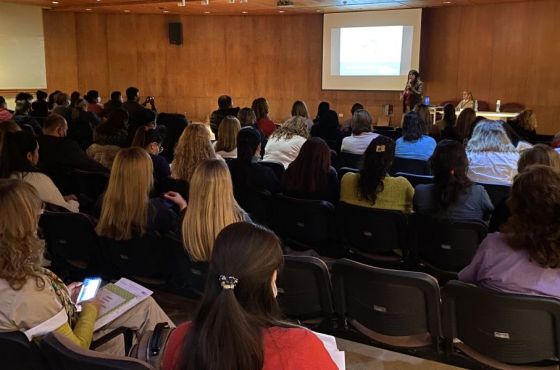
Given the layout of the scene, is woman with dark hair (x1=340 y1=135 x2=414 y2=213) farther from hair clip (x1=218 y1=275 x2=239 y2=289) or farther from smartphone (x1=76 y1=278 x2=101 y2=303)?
hair clip (x1=218 y1=275 x2=239 y2=289)

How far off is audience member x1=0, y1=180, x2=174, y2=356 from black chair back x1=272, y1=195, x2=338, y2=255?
198 centimetres

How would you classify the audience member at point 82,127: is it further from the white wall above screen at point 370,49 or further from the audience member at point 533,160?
the white wall above screen at point 370,49

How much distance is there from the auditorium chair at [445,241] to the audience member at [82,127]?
525 cm

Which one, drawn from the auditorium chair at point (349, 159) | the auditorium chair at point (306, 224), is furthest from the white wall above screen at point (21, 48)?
the auditorium chair at point (306, 224)

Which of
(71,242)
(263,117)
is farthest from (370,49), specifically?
(71,242)

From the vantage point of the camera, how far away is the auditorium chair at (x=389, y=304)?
235 cm

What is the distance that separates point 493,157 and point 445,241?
1625 millimetres

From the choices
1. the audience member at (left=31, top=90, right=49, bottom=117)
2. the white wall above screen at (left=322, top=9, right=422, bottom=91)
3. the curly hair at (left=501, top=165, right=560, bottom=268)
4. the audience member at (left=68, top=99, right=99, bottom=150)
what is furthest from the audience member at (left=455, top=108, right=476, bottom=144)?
the audience member at (left=31, top=90, right=49, bottom=117)

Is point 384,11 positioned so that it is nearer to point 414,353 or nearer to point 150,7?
point 150,7

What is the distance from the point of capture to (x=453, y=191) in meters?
3.50

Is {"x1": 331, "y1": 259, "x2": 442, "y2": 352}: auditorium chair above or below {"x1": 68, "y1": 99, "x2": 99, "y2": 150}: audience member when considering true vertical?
below

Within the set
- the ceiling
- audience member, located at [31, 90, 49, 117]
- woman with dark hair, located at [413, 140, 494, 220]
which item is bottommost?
woman with dark hair, located at [413, 140, 494, 220]

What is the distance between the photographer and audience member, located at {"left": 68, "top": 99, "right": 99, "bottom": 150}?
724 centimetres

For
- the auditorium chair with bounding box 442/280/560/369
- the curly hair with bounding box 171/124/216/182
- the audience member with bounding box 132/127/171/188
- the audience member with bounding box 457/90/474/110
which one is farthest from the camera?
the audience member with bounding box 457/90/474/110
